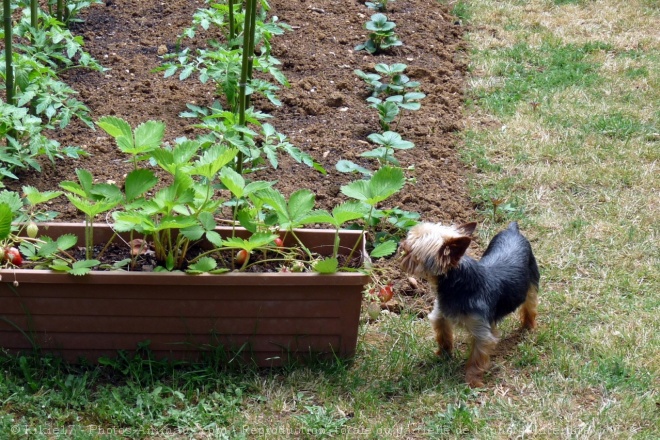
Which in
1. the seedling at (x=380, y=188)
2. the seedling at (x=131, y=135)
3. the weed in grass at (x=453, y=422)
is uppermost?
the seedling at (x=131, y=135)

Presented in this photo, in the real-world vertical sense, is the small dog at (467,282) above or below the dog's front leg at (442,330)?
above

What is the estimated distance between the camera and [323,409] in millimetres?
3162

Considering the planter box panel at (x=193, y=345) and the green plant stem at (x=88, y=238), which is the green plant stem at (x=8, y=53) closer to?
the green plant stem at (x=88, y=238)

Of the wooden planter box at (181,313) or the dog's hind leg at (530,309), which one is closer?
the wooden planter box at (181,313)

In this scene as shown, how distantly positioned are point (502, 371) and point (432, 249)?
0.70 m

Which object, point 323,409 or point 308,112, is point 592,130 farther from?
point 323,409

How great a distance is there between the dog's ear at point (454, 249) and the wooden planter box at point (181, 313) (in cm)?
34

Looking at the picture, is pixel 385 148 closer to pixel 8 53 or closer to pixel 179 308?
pixel 179 308

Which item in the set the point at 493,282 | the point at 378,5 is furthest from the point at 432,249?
the point at 378,5

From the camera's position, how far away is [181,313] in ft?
10.6

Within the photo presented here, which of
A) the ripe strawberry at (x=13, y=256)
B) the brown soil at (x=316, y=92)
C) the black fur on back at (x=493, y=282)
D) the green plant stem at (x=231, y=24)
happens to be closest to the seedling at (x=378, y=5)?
the brown soil at (x=316, y=92)

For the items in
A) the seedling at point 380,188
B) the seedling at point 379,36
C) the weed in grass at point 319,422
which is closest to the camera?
the weed in grass at point 319,422

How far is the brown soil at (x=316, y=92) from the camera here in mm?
4707

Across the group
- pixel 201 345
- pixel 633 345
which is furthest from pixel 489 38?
pixel 201 345
